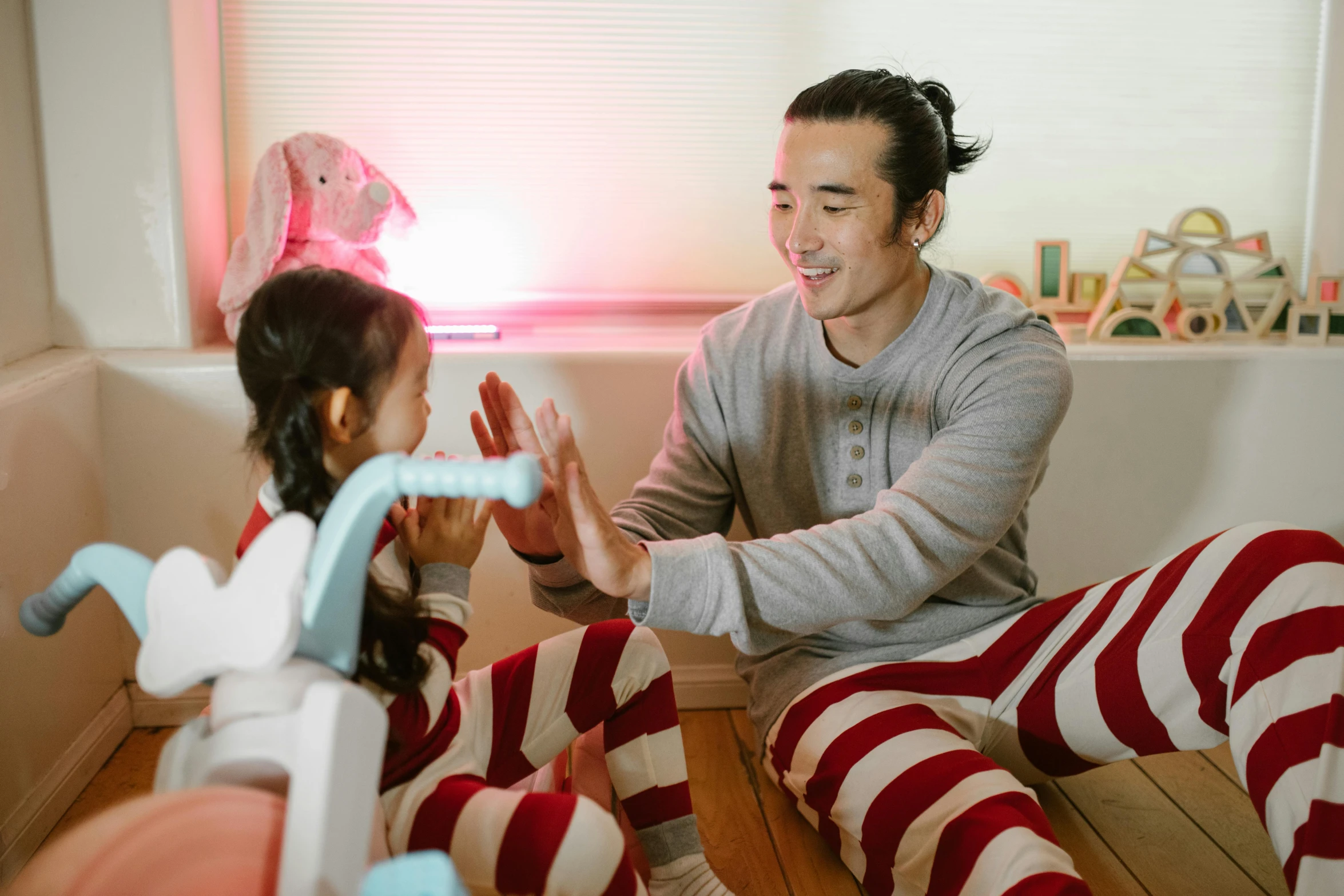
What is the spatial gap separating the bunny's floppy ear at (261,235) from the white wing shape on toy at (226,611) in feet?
2.80

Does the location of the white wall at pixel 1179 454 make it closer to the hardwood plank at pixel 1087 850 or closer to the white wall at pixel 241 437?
the hardwood plank at pixel 1087 850

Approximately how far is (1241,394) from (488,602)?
4.21 ft

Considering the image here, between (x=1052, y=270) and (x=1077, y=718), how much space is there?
0.99 metres

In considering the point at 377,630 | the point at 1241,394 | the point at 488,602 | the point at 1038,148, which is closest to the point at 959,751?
the point at 377,630

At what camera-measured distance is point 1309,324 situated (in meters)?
1.82

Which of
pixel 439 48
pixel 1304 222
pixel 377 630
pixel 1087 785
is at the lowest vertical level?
pixel 1087 785

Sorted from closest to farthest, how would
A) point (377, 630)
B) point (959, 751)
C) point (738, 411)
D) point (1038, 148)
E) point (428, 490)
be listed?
point (428, 490) < point (377, 630) < point (959, 751) < point (738, 411) < point (1038, 148)

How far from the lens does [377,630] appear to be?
83cm

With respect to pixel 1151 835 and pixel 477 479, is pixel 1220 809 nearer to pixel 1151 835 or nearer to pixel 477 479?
pixel 1151 835

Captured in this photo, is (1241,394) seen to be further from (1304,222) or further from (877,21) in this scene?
(877,21)

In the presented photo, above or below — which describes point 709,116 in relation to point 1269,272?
above

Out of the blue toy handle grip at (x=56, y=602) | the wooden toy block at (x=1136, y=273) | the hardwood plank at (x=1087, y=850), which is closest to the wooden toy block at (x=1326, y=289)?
the wooden toy block at (x=1136, y=273)

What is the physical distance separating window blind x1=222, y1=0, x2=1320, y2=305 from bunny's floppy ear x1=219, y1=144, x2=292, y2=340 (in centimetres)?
24

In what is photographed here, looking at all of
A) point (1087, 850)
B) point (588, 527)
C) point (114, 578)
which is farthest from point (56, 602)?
point (1087, 850)
